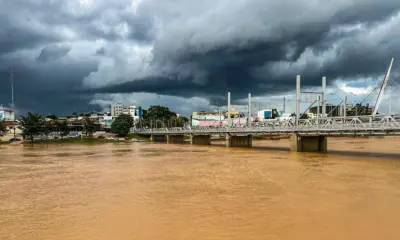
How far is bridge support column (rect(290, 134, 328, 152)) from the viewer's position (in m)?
57.3

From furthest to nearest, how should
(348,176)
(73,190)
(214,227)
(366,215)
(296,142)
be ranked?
(296,142)
(348,176)
(73,190)
(366,215)
(214,227)

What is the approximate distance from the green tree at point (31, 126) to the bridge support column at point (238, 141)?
6645cm

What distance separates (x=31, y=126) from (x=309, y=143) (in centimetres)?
8987

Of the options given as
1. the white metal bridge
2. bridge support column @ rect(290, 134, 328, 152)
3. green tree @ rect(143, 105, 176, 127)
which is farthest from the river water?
green tree @ rect(143, 105, 176, 127)

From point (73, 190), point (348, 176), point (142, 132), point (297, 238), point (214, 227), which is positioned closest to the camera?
point (297, 238)

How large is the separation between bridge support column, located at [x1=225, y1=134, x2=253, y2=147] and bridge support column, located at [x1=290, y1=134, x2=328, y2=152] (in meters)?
25.5

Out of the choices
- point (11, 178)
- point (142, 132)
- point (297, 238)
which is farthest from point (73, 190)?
point (142, 132)

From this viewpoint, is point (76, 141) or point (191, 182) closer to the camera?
point (191, 182)

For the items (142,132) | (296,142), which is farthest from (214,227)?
(142,132)

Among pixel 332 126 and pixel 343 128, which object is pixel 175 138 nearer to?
pixel 332 126

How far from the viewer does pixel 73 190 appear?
2348 centimetres

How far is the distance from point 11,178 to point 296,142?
42.0 m

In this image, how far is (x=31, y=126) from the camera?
111750 mm

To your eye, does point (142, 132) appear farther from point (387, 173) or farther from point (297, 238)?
point (297, 238)
